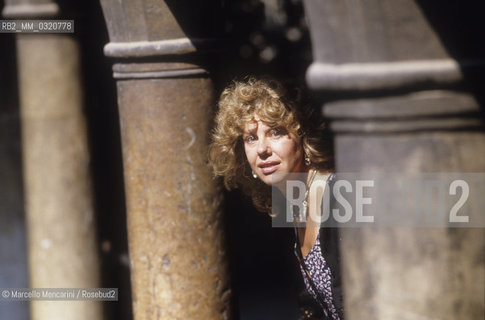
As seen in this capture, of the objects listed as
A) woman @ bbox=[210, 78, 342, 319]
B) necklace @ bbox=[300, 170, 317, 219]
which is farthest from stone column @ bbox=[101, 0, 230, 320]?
necklace @ bbox=[300, 170, 317, 219]

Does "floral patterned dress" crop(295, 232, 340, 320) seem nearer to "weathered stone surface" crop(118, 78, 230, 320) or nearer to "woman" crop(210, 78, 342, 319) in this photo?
"woman" crop(210, 78, 342, 319)

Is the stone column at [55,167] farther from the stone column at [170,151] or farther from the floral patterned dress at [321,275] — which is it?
the floral patterned dress at [321,275]

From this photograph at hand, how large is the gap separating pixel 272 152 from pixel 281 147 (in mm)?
36

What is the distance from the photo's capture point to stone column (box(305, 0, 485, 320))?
106 cm

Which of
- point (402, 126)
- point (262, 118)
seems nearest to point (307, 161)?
point (262, 118)

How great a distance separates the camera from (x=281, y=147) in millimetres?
2271

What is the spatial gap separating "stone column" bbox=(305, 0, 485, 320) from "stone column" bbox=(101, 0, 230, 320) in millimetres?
1013

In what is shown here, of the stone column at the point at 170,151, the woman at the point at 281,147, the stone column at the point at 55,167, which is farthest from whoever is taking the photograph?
the stone column at the point at 55,167

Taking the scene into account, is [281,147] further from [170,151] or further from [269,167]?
[170,151]

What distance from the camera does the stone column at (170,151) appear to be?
7.01 ft

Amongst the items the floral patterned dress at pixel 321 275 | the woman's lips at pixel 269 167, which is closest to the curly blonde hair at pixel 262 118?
the woman's lips at pixel 269 167

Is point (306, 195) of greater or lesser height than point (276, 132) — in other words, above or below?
below

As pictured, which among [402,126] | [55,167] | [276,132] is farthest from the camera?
[55,167]

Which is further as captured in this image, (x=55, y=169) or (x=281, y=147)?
(x=55, y=169)
